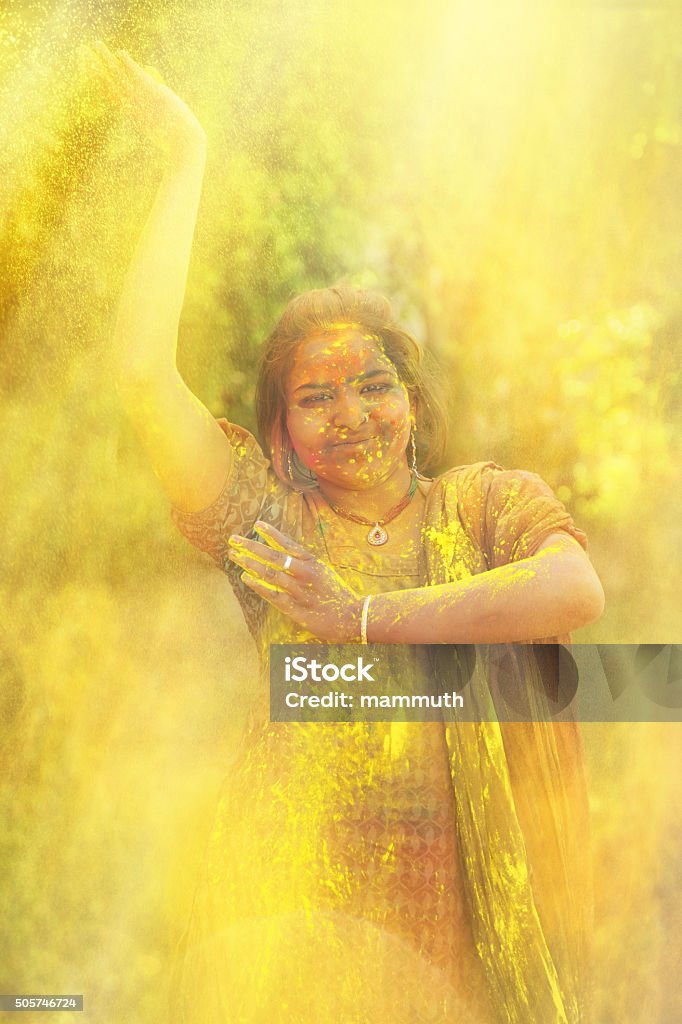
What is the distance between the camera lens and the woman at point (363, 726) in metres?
1.63

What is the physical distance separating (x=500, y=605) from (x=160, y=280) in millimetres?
913

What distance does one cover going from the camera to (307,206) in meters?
1.82

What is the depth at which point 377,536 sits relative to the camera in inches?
68.2

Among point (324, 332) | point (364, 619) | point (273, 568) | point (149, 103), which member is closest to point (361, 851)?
point (364, 619)

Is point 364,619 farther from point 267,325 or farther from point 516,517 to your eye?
point 267,325

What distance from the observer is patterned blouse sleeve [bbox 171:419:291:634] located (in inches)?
66.8

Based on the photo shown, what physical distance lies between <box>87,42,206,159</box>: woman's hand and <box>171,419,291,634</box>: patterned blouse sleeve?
582 mm

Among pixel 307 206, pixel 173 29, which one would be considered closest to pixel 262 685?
pixel 307 206

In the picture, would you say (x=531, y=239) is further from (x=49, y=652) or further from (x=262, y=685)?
(x=49, y=652)

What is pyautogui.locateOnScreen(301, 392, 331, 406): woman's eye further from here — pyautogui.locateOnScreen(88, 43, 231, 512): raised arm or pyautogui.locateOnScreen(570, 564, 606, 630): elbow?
pyautogui.locateOnScreen(570, 564, 606, 630): elbow

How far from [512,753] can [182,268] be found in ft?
3.81

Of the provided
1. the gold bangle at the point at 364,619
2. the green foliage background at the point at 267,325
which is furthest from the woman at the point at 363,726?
the green foliage background at the point at 267,325

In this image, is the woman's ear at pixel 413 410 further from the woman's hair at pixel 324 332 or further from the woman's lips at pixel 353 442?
the woman's lips at pixel 353 442

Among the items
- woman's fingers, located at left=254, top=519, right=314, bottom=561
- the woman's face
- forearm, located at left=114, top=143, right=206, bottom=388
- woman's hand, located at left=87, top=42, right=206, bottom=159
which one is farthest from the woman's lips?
woman's hand, located at left=87, top=42, right=206, bottom=159
